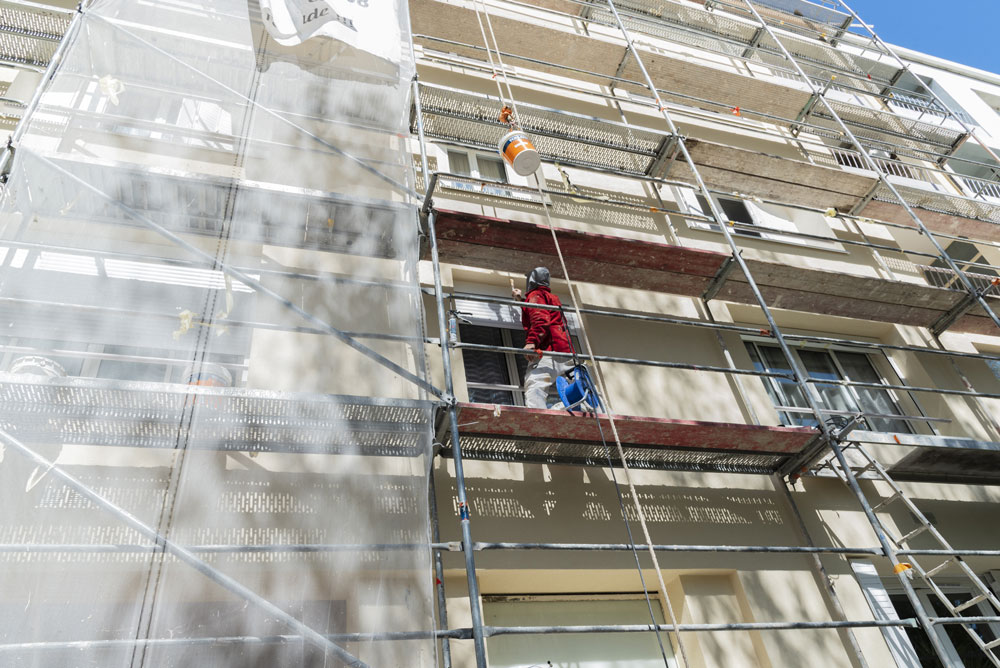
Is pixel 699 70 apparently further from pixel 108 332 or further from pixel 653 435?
pixel 108 332

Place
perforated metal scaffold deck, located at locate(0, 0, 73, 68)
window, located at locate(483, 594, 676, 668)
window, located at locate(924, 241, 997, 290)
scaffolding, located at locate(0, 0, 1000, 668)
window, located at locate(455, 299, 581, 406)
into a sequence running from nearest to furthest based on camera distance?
scaffolding, located at locate(0, 0, 1000, 668)
window, located at locate(483, 594, 676, 668)
window, located at locate(455, 299, 581, 406)
perforated metal scaffold deck, located at locate(0, 0, 73, 68)
window, located at locate(924, 241, 997, 290)

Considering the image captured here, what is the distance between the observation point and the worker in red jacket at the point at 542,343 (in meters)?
5.12

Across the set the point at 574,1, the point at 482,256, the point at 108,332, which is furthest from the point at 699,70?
the point at 108,332

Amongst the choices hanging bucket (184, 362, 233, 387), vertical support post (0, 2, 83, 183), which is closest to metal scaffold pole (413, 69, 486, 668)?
hanging bucket (184, 362, 233, 387)

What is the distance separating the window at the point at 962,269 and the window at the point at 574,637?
5.96 metres

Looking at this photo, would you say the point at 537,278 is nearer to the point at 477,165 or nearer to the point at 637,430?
the point at 637,430

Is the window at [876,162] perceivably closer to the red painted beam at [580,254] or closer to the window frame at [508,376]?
the red painted beam at [580,254]

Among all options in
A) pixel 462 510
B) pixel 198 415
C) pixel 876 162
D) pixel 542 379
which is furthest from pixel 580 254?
pixel 876 162

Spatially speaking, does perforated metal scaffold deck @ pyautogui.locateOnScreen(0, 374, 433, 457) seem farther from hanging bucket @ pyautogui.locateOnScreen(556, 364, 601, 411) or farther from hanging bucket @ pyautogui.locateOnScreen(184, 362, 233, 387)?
hanging bucket @ pyautogui.locateOnScreen(556, 364, 601, 411)

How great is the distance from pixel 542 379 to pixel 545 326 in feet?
1.53

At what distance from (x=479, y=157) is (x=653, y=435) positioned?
4.39m

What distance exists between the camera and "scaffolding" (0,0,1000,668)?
9.20 feet

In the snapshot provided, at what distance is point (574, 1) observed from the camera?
9.92m

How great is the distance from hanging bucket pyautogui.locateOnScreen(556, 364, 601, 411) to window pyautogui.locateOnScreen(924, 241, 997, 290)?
18.4 feet
